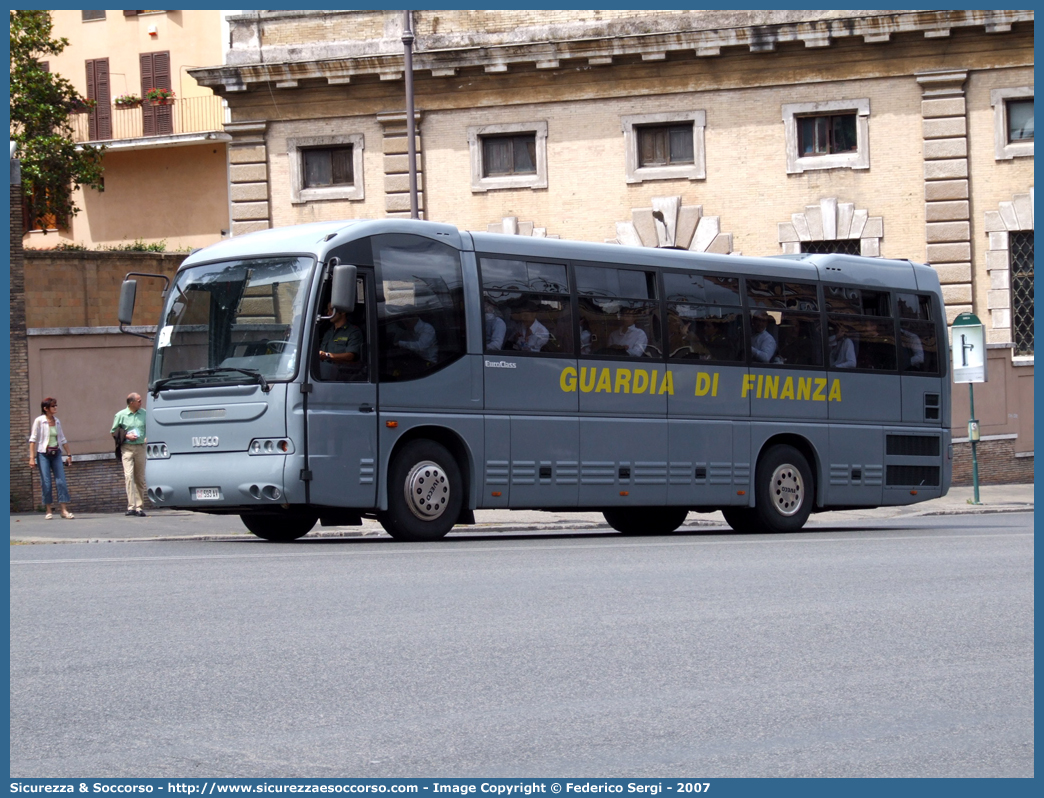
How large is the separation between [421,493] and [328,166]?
18.4m

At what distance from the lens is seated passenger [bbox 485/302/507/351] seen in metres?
16.7

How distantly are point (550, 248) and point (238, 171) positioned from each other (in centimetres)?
1763

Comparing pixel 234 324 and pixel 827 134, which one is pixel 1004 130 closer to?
pixel 827 134

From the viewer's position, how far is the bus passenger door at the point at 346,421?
15.5 m

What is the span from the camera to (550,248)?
17.3 meters

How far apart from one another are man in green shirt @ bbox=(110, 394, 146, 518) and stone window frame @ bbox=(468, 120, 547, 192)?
442 inches

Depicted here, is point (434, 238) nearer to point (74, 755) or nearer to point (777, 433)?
point (777, 433)

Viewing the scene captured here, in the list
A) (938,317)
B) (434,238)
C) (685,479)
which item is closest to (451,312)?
(434,238)

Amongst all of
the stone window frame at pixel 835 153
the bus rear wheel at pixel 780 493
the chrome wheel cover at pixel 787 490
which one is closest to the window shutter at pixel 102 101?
the stone window frame at pixel 835 153

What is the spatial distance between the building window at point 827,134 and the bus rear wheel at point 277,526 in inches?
672

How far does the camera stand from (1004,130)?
3073 cm

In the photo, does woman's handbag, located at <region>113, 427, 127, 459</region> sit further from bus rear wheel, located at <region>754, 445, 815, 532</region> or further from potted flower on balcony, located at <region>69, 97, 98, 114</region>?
potted flower on balcony, located at <region>69, 97, 98, 114</region>

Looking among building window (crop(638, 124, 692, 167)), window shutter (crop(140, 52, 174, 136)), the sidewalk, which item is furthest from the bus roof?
window shutter (crop(140, 52, 174, 136))

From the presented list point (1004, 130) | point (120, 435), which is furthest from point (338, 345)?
point (1004, 130)
